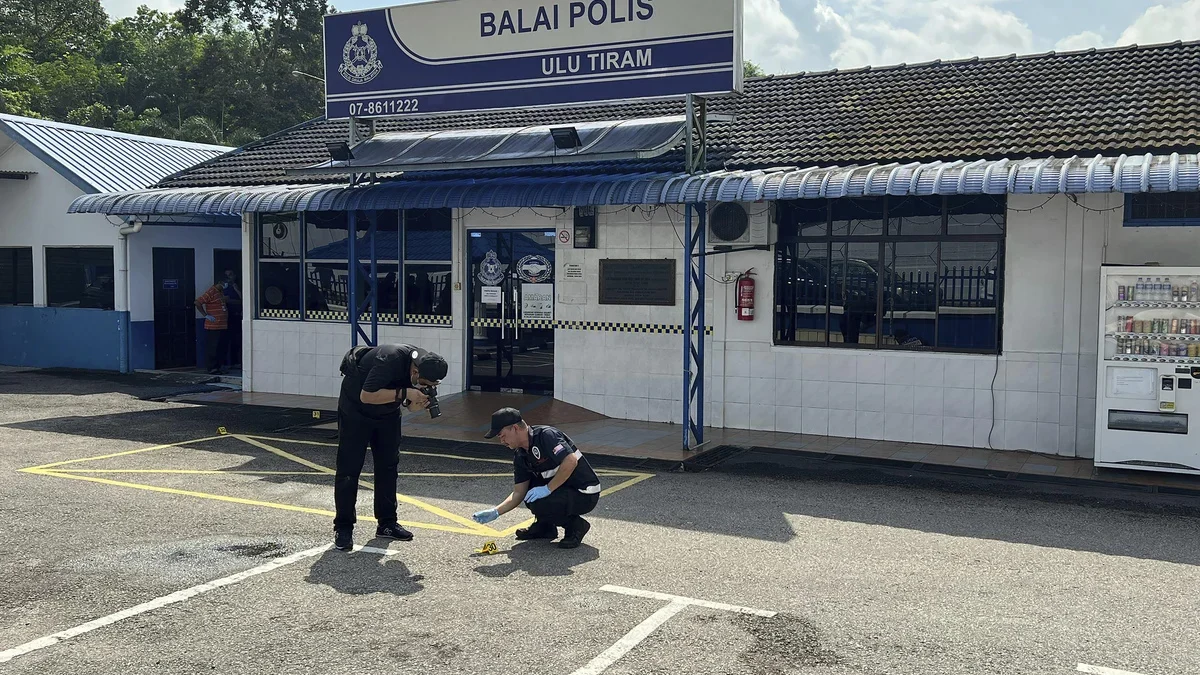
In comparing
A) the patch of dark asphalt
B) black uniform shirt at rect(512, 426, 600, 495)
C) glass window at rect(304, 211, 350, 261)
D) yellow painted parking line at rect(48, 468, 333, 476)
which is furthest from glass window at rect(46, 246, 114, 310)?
the patch of dark asphalt

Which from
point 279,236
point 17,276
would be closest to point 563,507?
point 279,236

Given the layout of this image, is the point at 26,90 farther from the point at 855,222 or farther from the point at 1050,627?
the point at 1050,627

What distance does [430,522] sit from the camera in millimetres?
8945

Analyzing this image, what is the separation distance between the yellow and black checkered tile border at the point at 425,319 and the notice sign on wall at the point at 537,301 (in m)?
1.23

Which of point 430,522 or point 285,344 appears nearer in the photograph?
point 430,522

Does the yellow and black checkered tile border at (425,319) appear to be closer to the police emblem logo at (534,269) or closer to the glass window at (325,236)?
the police emblem logo at (534,269)

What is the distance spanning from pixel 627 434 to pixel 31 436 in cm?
729

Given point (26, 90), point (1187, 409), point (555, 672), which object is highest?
point (26, 90)

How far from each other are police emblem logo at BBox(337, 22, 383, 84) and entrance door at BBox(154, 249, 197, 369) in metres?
7.45

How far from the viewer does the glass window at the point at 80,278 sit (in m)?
20.2

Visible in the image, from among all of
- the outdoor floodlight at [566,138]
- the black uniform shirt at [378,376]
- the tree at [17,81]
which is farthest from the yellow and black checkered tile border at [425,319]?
the tree at [17,81]

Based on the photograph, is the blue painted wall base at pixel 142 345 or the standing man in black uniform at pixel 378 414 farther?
the blue painted wall base at pixel 142 345

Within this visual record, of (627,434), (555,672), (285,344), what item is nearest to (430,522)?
(555,672)

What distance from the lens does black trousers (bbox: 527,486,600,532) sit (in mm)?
8000
